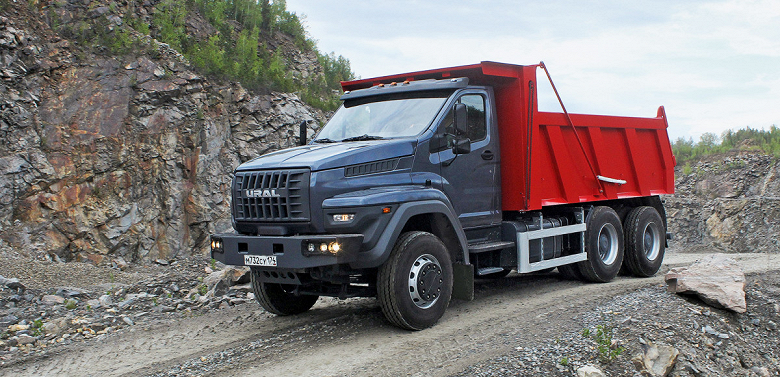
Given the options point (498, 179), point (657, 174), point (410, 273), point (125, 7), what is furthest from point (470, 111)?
point (125, 7)

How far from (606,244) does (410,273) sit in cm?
465

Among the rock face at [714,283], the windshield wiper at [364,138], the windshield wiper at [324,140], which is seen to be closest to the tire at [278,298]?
the windshield wiper at [324,140]

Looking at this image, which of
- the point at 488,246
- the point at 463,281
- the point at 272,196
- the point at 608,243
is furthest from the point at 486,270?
the point at 608,243

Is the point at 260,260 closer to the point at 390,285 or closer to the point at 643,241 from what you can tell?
the point at 390,285

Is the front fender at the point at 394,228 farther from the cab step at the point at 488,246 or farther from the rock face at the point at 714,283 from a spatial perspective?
the rock face at the point at 714,283

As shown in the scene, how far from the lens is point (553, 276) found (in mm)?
10016

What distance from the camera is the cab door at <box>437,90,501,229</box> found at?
6.96 m

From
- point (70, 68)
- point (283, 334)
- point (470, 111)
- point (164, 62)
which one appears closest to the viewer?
point (283, 334)

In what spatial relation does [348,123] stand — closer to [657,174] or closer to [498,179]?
[498,179]

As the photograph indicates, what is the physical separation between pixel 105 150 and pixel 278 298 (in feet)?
27.5

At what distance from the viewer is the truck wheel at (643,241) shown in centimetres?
987

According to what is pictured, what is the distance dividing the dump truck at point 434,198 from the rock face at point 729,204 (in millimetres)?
6661

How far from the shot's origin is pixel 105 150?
13.6 m

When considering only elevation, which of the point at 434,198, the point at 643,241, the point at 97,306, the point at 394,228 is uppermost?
the point at 434,198
